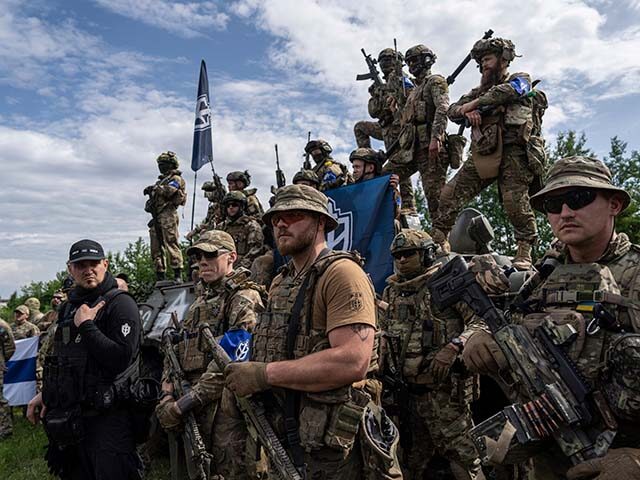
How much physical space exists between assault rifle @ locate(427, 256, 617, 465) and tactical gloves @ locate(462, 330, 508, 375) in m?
0.08

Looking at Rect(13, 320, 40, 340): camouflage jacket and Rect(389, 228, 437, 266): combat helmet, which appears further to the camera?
Rect(13, 320, 40, 340): camouflage jacket

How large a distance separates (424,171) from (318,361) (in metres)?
5.35

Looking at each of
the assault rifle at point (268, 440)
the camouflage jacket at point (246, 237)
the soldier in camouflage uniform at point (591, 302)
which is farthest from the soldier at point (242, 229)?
the soldier in camouflage uniform at point (591, 302)

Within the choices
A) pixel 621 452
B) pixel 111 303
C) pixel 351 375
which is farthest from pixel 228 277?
pixel 621 452

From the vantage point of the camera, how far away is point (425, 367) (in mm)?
4422

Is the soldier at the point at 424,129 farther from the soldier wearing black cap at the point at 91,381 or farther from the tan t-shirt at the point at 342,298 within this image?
the tan t-shirt at the point at 342,298

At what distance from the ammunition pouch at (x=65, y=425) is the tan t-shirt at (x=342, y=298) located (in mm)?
2249

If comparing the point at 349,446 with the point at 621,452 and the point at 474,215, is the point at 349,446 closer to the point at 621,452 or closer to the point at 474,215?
the point at 621,452

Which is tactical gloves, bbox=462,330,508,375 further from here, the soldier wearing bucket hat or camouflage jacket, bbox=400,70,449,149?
camouflage jacket, bbox=400,70,449,149

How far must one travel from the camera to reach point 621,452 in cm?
205

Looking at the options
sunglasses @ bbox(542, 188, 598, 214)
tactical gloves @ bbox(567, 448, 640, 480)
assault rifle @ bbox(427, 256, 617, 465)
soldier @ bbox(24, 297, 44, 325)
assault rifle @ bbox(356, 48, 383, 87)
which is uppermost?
assault rifle @ bbox(356, 48, 383, 87)

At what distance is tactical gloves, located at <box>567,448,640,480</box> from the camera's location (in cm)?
197

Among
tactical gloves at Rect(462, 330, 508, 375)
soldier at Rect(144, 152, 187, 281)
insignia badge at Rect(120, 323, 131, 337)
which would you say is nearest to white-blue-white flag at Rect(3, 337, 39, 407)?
soldier at Rect(144, 152, 187, 281)

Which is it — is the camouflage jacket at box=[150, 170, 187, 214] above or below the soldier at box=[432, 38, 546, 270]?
above
